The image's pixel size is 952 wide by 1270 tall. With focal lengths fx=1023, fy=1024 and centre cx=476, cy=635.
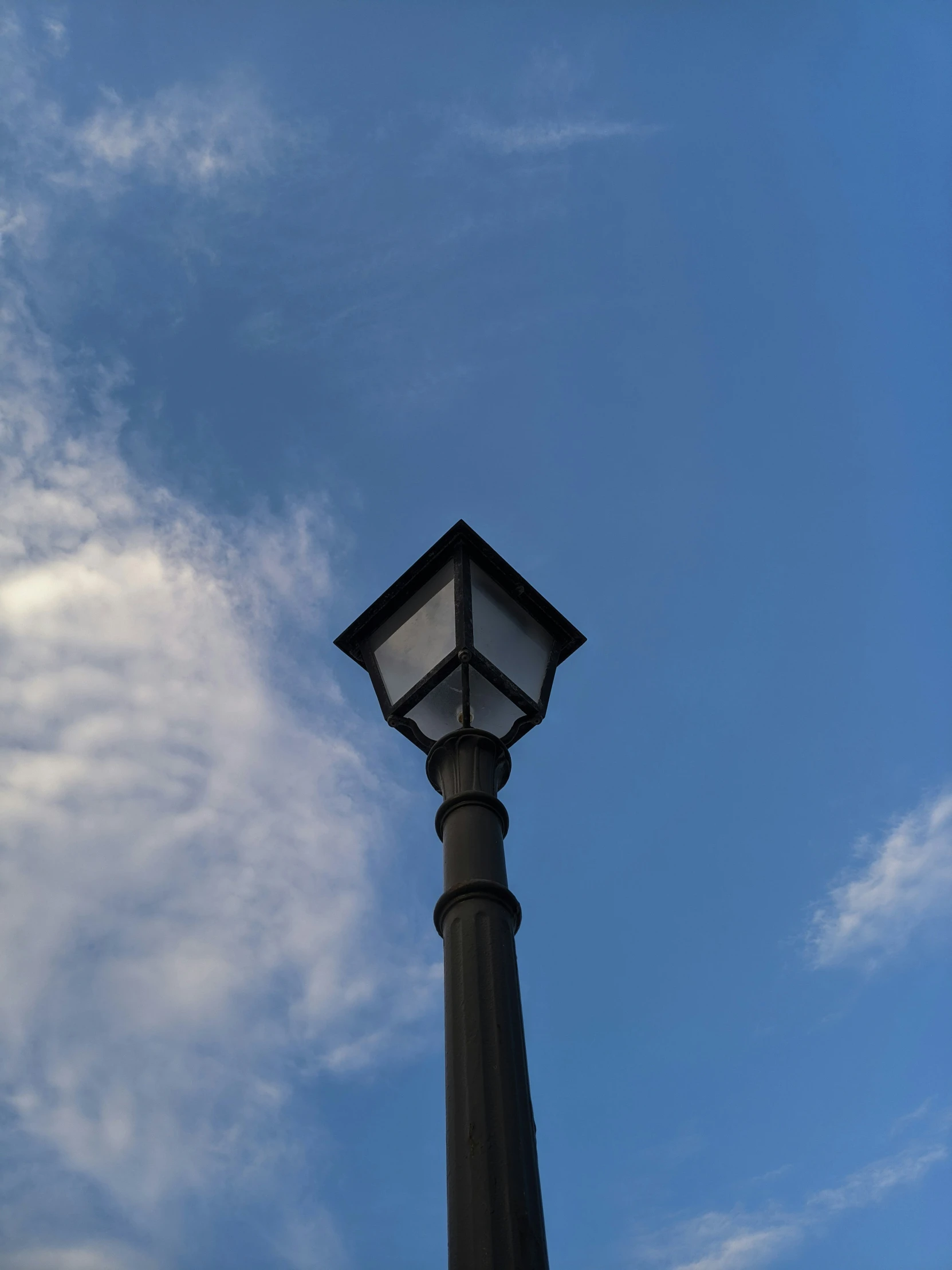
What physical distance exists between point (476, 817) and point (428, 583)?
4.46 ft

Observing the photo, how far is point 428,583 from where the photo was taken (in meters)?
4.94

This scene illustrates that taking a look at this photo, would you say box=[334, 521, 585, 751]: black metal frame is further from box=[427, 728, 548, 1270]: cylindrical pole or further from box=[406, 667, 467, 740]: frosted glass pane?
box=[427, 728, 548, 1270]: cylindrical pole

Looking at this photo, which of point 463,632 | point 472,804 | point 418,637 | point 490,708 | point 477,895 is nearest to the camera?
point 477,895

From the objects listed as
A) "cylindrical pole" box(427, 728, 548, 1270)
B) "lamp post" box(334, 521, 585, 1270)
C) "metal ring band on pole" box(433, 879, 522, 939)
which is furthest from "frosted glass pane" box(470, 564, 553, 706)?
"metal ring band on pole" box(433, 879, 522, 939)

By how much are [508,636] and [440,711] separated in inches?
20.7

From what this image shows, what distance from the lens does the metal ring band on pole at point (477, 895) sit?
3705mm

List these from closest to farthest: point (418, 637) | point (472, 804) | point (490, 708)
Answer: point (472, 804) → point (490, 708) → point (418, 637)

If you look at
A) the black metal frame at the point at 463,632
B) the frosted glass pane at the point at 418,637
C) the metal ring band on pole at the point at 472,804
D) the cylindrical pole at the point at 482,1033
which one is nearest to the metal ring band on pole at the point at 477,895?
the cylindrical pole at the point at 482,1033

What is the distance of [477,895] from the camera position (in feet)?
12.1

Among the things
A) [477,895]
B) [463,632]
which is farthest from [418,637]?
[477,895]

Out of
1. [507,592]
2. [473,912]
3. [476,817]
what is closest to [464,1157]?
[473,912]

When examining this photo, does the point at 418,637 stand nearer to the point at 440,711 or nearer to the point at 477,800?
the point at 440,711

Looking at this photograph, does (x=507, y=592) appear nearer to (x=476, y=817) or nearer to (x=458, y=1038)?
(x=476, y=817)

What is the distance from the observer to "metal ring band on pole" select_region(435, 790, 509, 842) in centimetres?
406
